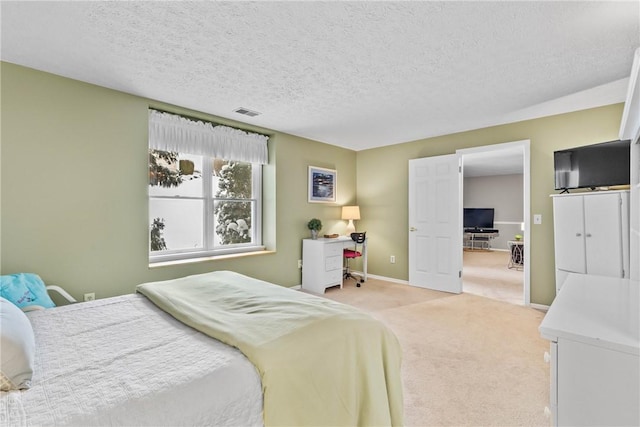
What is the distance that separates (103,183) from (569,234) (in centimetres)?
463

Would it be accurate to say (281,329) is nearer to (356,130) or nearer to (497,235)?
(356,130)

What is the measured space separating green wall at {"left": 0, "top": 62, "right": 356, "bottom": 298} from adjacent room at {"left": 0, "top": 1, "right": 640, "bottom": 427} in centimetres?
2

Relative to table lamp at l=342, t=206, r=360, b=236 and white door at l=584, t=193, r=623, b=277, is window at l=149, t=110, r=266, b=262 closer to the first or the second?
table lamp at l=342, t=206, r=360, b=236

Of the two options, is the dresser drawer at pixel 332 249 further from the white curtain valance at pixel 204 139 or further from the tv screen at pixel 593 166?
the tv screen at pixel 593 166

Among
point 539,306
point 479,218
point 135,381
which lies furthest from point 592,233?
point 479,218

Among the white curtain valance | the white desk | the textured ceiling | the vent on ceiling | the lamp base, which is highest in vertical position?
the vent on ceiling

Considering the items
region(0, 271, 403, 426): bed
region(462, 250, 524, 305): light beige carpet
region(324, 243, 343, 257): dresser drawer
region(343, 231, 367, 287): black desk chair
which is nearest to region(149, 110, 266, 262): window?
region(324, 243, 343, 257): dresser drawer

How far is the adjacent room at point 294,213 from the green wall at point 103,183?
17mm

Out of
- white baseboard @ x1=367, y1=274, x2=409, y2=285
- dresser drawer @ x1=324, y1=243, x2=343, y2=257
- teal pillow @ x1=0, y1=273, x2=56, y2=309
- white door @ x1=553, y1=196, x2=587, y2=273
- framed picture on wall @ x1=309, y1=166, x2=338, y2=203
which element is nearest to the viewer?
teal pillow @ x1=0, y1=273, x2=56, y2=309

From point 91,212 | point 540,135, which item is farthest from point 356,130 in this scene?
point 91,212

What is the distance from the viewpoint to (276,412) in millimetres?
1127

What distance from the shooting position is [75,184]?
2643mm

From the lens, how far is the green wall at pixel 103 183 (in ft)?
7.84

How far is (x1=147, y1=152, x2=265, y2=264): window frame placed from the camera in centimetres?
342
